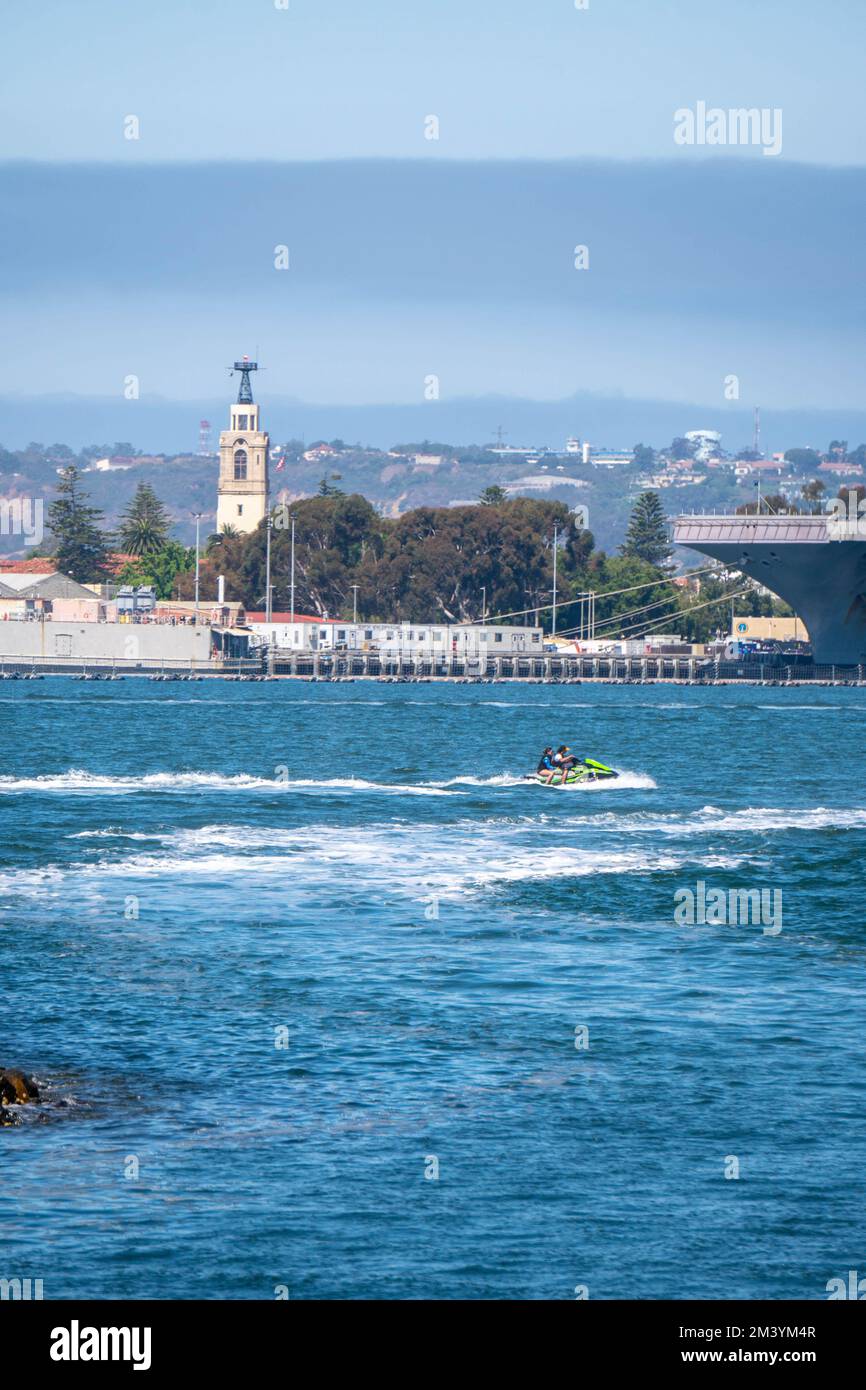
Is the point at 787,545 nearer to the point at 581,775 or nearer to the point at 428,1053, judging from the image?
the point at 581,775

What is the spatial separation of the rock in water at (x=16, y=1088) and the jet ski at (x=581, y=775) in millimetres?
48058

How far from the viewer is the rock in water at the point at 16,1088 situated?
23781mm

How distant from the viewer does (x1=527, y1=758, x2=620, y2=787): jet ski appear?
71.6m

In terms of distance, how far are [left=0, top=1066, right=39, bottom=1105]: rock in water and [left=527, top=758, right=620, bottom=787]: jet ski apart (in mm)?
48058

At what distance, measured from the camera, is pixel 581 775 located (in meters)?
71.9

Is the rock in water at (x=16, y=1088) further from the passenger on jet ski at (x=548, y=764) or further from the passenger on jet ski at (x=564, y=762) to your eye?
the passenger on jet ski at (x=548, y=764)

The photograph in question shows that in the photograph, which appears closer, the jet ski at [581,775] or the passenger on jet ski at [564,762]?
the jet ski at [581,775]

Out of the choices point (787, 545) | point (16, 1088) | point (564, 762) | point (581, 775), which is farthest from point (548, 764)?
point (787, 545)

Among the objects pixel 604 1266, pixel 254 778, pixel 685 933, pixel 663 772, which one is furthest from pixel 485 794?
pixel 604 1266

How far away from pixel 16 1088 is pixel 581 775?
49041 mm

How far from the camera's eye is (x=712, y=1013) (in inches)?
1177

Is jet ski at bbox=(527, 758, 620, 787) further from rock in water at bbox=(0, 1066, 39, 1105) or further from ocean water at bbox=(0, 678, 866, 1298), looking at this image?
rock in water at bbox=(0, 1066, 39, 1105)

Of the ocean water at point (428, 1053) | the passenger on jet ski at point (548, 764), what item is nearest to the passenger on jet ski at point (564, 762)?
the passenger on jet ski at point (548, 764)
